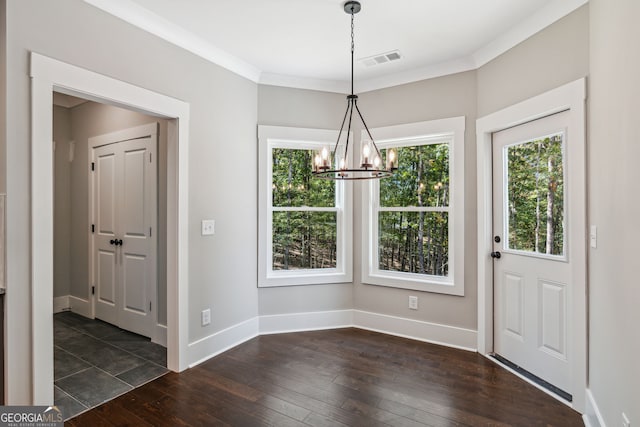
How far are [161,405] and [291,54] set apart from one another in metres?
2.98

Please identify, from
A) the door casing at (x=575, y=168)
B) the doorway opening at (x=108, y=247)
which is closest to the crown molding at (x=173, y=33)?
the doorway opening at (x=108, y=247)

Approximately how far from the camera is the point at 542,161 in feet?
9.00

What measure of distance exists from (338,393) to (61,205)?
13.6 feet

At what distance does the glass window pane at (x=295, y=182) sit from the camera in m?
3.89

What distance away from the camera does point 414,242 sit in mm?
3734

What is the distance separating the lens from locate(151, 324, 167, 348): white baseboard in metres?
3.44

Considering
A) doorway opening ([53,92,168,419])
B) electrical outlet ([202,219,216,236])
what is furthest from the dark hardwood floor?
electrical outlet ([202,219,216,236])

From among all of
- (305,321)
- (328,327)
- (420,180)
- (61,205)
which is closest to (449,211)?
(420,180)

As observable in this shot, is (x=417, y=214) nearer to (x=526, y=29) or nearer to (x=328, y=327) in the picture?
(x=328, y=327)

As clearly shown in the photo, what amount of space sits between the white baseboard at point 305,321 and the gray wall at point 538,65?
2510mm

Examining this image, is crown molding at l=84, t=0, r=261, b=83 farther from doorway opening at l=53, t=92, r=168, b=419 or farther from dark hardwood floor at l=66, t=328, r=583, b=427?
dark hardwood floor at l=66, t=328, r=583, b=427

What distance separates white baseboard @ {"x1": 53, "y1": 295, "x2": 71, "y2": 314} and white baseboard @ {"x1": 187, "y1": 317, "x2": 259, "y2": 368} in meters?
2.60

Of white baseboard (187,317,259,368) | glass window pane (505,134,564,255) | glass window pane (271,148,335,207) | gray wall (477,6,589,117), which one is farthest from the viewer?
glass window pane (271,148,335,207)

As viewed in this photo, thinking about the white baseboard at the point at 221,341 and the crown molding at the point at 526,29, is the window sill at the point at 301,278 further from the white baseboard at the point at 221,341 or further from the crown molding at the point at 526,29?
the crown molding at the point at 526,29
